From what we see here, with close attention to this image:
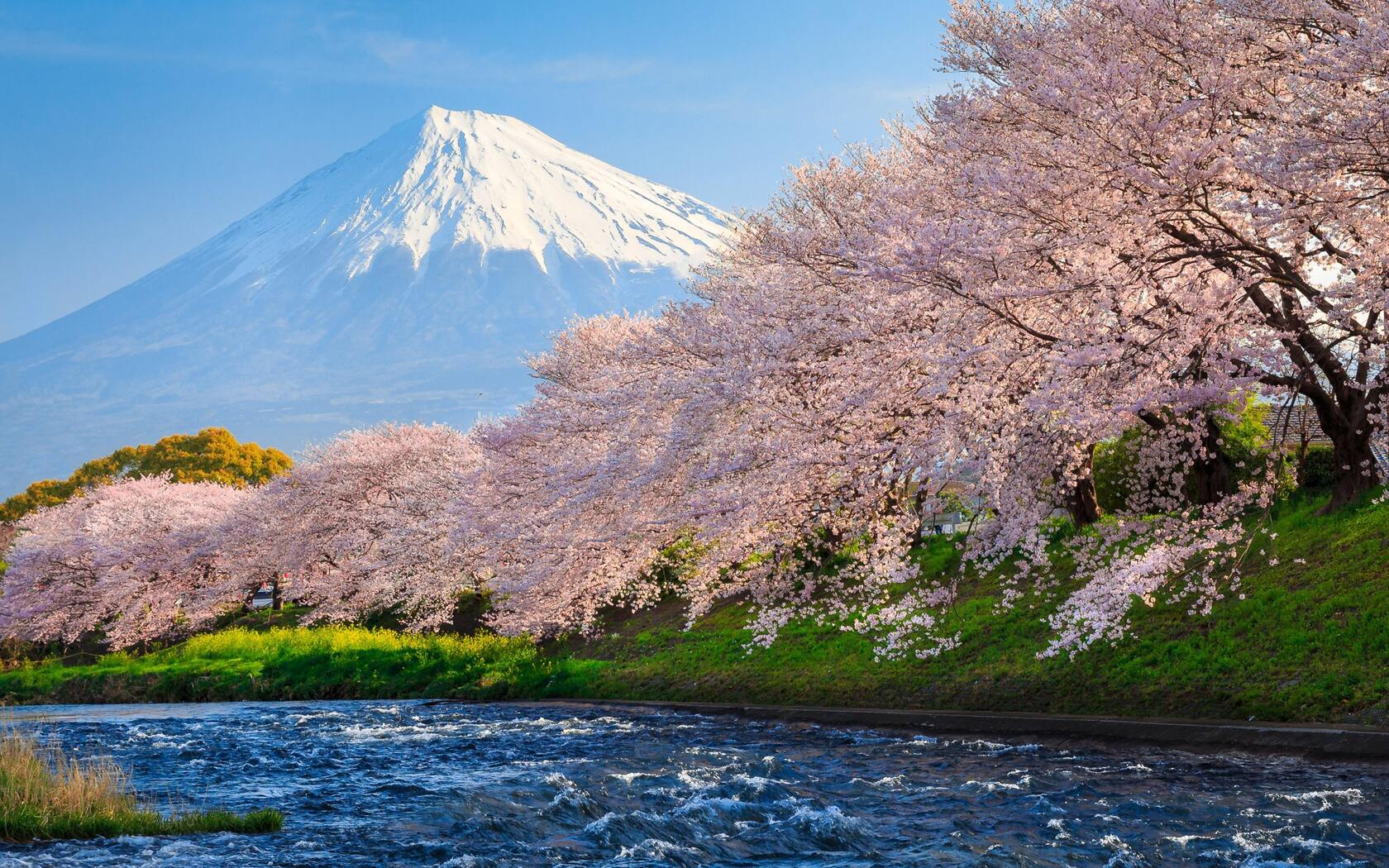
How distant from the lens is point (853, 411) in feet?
42.5

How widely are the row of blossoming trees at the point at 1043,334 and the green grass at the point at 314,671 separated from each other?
142 inches

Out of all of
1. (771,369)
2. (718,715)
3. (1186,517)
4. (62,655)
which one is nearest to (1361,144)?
(1186,517)

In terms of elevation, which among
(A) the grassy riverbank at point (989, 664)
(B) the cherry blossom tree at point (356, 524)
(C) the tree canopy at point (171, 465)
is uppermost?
(C) the tree canopy at point (171, 465)

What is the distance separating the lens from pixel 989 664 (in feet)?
53.3

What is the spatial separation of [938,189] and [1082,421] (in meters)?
4.95

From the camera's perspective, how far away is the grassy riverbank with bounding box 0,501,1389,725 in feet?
41.4

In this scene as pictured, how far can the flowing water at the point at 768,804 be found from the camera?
859 cm

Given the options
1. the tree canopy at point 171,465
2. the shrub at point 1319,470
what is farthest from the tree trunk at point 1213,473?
the tree canopy at point 171,465

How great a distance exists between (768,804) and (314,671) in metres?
20.1

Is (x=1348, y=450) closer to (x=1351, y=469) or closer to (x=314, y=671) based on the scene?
(x=1351, y=469)

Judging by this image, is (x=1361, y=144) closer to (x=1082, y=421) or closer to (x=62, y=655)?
(x=1082, y=421)

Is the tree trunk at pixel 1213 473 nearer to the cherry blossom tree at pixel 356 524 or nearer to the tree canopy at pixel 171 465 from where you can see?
the cherry blossom tree at pixel 356 524

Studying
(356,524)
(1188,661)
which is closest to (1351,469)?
(1188,661)

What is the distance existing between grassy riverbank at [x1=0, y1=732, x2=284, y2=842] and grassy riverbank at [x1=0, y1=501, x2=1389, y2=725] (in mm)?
9613
